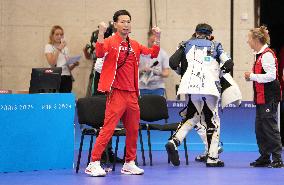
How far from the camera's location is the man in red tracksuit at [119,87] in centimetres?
769

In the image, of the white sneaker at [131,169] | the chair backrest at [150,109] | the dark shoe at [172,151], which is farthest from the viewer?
the chair backrest at [150,109]

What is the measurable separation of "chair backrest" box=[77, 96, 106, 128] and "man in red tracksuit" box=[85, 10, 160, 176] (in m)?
0.80

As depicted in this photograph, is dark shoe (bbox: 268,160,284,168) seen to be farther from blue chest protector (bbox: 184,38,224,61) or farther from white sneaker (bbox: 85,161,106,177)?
white sneaker (bbox: 85,161,106,177)

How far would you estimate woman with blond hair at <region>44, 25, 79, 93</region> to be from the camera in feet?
37.3

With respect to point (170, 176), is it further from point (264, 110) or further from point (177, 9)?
point (177, 9)

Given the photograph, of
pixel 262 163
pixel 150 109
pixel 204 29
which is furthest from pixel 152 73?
pixel 262 163

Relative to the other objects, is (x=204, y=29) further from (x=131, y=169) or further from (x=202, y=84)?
(x=131, y=169)

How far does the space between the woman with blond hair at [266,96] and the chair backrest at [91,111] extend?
1.74 meters

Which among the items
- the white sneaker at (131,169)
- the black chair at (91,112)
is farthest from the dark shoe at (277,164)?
the black chair at (91,112)

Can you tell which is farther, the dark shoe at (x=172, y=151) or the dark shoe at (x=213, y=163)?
the dark shoe at (x=213, y=163)

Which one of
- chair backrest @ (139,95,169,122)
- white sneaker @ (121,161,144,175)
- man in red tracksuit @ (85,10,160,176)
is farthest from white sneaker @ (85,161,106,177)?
chair backrest @ (139,95,169,122)

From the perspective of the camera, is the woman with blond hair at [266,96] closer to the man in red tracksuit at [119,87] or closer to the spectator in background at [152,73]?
the man in red tracksuit at [119,87]

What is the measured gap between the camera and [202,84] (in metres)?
8.57

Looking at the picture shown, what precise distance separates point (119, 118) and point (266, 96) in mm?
1930
